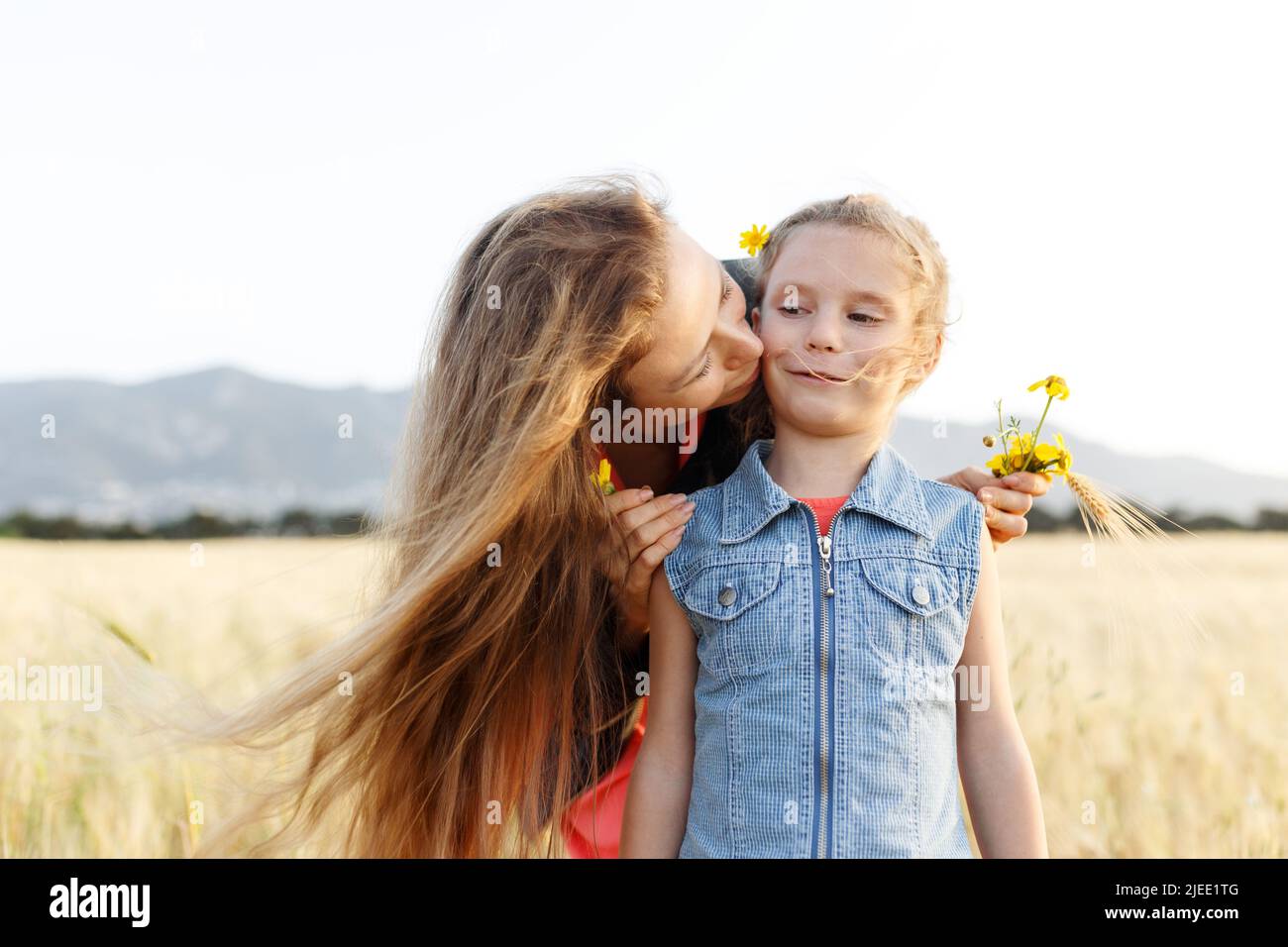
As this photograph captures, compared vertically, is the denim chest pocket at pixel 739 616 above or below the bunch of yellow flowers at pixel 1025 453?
below

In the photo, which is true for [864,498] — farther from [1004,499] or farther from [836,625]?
[1004,499]

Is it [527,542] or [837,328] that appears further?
[527,542]

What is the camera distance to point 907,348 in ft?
7.84

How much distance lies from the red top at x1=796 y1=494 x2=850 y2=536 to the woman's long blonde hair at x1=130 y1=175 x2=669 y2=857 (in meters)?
0.49

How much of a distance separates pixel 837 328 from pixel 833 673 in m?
0.71

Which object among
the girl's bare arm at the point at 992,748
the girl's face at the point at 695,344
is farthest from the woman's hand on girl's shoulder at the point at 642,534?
the girl's bare arm at the point at 992,748

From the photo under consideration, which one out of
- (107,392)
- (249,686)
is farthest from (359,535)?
(107,392)

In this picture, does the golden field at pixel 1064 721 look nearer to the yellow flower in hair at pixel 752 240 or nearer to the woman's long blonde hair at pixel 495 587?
the woman's long blonde hair at pixel 495 587

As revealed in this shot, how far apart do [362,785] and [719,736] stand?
3.83ft

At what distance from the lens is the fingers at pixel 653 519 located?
8.07 feet

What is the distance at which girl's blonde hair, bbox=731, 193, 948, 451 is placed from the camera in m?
2.38

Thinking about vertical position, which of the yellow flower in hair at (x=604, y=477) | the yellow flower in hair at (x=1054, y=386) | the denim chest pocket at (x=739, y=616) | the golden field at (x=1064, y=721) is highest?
the yellow flower in hair at (x=1054, y=386)

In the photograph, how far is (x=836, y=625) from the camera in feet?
7.35

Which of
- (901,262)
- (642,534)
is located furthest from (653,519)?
(901,262)
